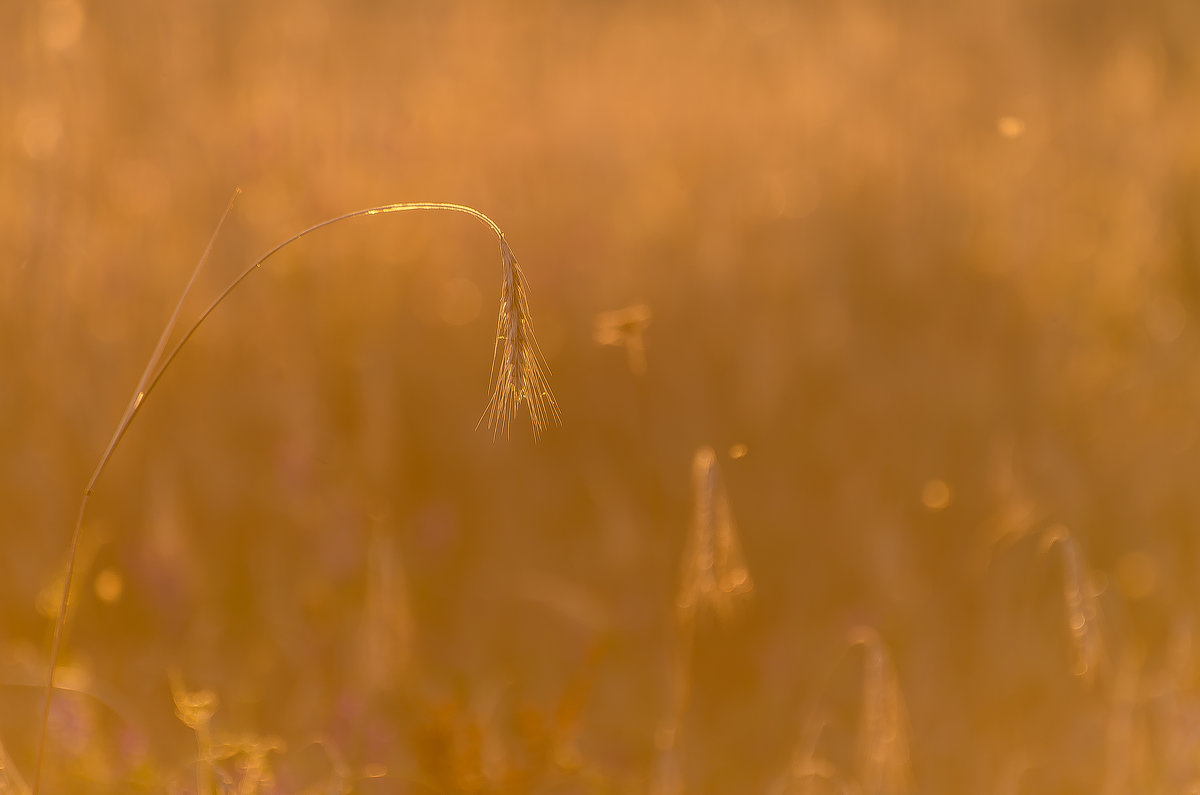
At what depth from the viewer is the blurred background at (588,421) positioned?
166 cm

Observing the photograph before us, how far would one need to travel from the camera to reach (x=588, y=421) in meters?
2.13

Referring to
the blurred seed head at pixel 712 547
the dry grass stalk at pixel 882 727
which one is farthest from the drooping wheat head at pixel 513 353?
the dry grass stalk at pixel 882 727

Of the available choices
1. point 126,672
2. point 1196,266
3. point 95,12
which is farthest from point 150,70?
point 1196,266

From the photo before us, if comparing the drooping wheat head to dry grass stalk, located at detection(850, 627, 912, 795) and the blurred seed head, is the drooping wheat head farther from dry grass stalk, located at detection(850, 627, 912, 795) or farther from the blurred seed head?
dry grass stalk, located at detection(850, 627, 912, 795)

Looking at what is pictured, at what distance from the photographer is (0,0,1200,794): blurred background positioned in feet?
5.43

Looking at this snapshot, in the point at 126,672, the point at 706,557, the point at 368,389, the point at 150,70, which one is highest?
the point at 150,70

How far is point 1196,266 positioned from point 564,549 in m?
1.86

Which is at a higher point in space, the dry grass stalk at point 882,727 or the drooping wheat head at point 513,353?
the drooping wheat head at point 513,353

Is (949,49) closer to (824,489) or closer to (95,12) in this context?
(824,489)

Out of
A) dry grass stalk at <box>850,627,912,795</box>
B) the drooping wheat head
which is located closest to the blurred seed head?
dry grass stalk at <box>850,627,912,795</box>

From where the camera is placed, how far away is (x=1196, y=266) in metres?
2.82

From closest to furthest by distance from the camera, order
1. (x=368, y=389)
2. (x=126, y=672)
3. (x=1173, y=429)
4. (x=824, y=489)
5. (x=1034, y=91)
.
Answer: (x=126, y=672) → (x=368, y=389) → (x=824, y=489) → (x=1173, y=429) → (x=1034, y=91)

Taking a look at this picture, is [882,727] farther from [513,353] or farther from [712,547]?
[513,353]

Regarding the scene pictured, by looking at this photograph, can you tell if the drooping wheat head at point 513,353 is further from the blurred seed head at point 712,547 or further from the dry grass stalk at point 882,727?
the dry grass stalk at point 882,727
